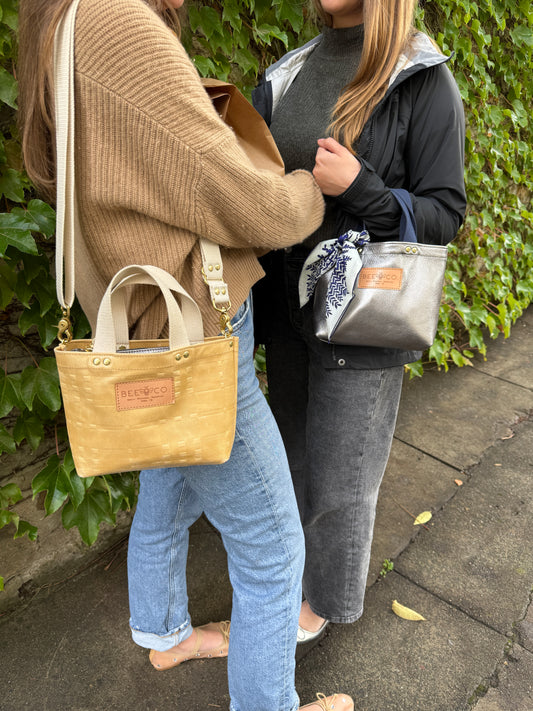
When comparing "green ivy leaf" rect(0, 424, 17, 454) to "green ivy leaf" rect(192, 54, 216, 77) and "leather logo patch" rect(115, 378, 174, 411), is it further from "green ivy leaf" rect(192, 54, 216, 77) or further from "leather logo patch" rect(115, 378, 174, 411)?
"green ivy leaf" rect(192, 54, 216, 77)

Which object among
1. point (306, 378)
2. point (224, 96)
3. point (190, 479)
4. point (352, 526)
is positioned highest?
point (224, 96)

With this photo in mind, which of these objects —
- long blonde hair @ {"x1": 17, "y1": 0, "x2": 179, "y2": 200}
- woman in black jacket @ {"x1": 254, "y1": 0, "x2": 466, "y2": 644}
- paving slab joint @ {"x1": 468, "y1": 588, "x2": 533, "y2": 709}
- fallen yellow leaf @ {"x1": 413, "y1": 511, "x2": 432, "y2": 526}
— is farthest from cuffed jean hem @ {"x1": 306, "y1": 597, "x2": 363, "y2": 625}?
long blonde hair @ {"x1": 17, "y1": 0, "x2": 179, "y2": 200}

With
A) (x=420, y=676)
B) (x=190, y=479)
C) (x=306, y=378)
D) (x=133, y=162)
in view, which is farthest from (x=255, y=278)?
(x=420, y=676)

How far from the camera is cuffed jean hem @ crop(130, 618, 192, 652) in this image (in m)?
1.54

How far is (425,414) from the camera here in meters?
3.07

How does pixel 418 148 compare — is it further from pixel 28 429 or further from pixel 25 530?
pixel 25 530

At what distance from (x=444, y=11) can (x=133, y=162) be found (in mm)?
2488

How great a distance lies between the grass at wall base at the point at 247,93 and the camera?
142 cm

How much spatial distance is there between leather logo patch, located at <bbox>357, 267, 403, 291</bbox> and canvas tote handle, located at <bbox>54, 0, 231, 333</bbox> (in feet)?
1.21

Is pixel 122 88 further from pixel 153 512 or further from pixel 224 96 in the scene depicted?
pixel 153 512

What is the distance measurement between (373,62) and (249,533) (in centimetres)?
107

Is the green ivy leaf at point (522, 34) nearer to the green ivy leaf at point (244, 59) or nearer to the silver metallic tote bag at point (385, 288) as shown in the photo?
the green ivy leaf at point (244, 59)

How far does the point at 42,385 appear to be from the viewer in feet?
5.16

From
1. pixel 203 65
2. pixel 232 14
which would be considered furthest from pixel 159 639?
pixel 232 14
